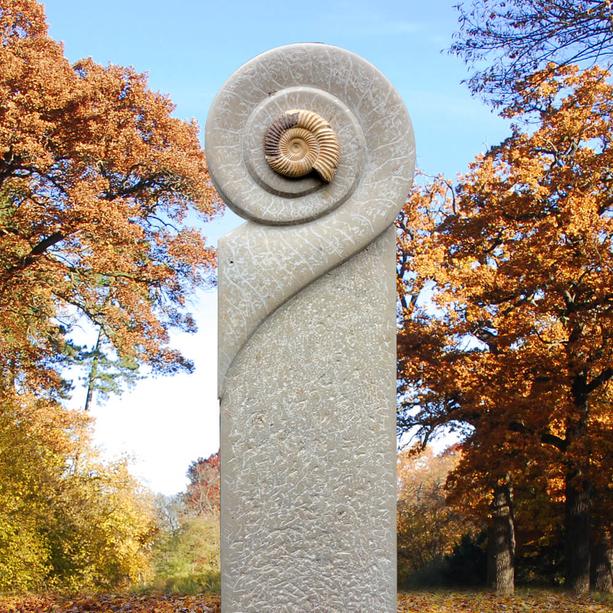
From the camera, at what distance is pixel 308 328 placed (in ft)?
10.2

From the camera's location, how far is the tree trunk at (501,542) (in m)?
14.8

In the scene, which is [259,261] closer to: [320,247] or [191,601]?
[320,247]

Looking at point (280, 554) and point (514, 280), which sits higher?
point (514, 280)

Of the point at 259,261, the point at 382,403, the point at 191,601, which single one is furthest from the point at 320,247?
the point at 191,601

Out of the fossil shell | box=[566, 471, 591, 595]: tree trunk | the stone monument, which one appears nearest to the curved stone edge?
the stone monument

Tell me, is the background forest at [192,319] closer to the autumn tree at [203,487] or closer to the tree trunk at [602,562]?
the tree trunk at [602,562]

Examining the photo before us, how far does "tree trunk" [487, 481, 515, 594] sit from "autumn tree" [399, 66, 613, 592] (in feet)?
3.26

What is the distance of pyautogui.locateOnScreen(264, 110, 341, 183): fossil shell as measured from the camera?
313 centimetres

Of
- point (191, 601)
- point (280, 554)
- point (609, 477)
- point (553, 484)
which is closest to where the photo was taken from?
point (280, 554)

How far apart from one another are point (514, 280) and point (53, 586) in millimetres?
9469

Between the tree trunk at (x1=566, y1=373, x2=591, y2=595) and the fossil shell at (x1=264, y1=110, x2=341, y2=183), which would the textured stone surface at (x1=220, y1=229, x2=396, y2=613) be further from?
the tree trunk at (x1=566, y1=373, x2=591, y2=595)

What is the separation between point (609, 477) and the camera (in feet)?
41.7

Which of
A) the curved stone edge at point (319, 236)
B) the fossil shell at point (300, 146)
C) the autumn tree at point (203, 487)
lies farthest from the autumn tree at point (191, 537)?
the fossil shell at point (300, 146)

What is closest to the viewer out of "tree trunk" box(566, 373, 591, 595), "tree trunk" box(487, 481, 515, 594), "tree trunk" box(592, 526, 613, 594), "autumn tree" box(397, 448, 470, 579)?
"tree trunk" box(566, 373, 591, 595)
